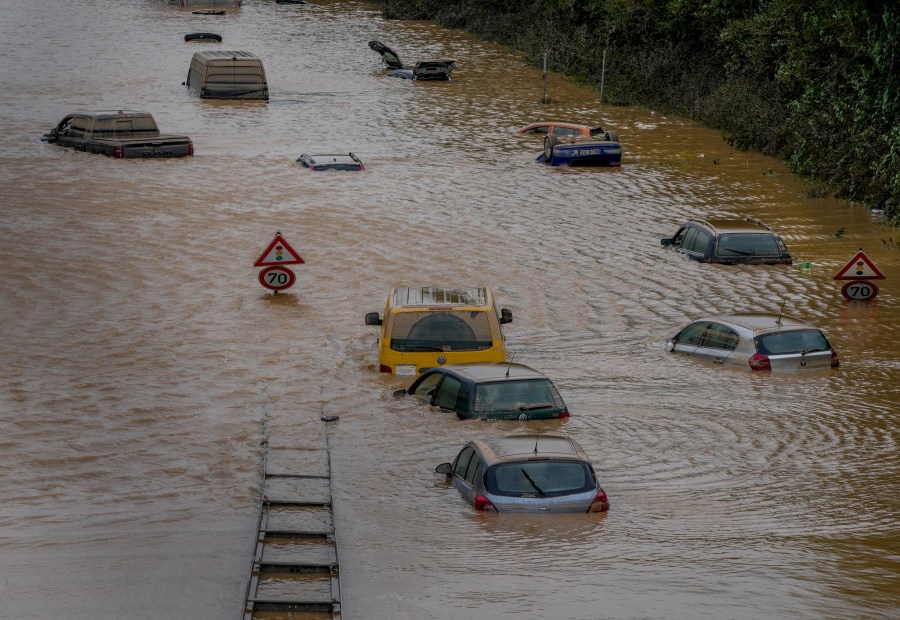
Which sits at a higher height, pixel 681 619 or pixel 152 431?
pixel 681 619

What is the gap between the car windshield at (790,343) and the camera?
23141 millimetres

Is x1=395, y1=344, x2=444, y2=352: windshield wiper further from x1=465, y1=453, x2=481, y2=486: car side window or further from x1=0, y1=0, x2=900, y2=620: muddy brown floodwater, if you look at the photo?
x1=465, y1=453, x2=481, y2=486: car side window

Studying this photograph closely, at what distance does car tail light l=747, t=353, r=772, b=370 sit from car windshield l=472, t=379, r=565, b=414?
5.19m

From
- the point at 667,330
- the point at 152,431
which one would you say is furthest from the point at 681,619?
the point at 667,330

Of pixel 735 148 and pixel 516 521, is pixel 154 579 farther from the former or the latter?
pixel 735 148

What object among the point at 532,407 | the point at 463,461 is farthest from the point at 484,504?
the point at 532,407

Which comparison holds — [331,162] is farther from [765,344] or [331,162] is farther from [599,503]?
[599,503]

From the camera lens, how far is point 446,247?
3328 centimetres

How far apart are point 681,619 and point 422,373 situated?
8.63m

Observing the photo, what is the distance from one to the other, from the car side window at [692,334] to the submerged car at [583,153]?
19842 millimetres

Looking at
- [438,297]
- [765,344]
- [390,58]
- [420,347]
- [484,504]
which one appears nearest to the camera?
[484,504]

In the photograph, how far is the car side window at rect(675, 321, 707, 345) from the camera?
80.4 ft

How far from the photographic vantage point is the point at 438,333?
855 inches

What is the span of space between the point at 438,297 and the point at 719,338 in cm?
492
